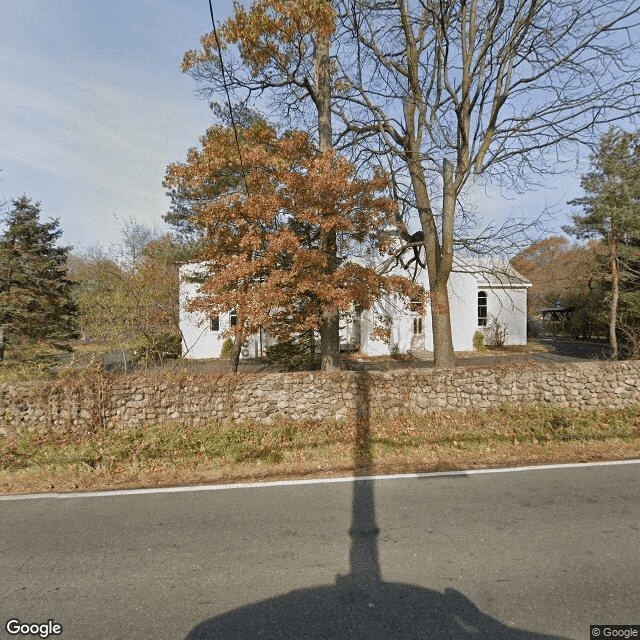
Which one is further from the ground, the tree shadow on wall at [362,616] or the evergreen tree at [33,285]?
the evergreen tree at [33,285]

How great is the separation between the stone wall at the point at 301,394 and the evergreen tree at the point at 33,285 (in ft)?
23.1

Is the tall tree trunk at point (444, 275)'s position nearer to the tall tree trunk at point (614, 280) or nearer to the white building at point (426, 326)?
the white building at point (426, 326)

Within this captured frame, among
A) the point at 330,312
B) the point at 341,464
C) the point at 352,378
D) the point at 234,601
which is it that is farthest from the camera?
the point at 330,312

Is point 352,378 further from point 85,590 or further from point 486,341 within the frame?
point 486,341

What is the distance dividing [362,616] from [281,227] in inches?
316

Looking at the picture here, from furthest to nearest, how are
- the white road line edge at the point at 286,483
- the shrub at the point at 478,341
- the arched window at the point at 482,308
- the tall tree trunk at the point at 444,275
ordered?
the arched window at the point at 482,308, the shrub at the point at 478,341, the tall tree trunk at the point at 444,275, the white road line edge at the point at 286,483

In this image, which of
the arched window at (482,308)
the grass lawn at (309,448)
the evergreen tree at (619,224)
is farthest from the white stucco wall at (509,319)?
the grass lawn at (309,448)

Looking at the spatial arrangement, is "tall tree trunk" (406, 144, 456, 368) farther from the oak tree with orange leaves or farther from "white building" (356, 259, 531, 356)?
"white building" (356, 259, 531, 356)

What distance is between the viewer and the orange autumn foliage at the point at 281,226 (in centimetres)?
816

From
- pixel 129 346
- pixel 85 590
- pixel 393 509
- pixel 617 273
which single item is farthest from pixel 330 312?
pixel 617 273

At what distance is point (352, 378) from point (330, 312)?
69.6 inches

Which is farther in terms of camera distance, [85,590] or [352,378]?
[352,378]

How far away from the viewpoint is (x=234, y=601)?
2.83 meters

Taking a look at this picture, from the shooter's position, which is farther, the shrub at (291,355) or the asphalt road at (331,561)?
the shrub at (291,355)
